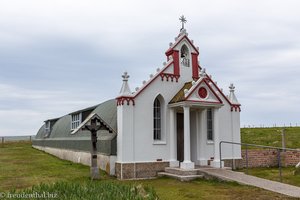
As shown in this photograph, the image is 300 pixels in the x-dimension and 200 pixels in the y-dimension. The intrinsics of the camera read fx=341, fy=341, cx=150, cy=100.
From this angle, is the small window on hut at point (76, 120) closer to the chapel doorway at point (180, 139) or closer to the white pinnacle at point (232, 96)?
the chapel doorway at point (180, 139)

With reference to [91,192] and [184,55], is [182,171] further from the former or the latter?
[91,192]

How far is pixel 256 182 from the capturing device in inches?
528

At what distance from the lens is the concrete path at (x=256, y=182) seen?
11.7m

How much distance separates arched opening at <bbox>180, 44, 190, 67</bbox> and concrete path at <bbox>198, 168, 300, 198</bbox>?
582 cm

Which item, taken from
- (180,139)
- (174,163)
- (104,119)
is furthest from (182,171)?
(104,119)

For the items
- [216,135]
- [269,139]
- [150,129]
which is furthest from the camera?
[269,139]

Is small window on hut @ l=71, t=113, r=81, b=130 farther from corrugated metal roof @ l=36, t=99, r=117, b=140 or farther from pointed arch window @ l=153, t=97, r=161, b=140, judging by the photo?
pointed arch window @ l=153, t=97, r=161, b=140

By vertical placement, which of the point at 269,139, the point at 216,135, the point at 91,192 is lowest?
the point at 91,192

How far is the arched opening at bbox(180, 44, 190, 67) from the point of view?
18344 mm

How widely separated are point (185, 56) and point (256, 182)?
794cm

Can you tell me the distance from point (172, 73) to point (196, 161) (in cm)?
481

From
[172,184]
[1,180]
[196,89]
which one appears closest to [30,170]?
[1,180]

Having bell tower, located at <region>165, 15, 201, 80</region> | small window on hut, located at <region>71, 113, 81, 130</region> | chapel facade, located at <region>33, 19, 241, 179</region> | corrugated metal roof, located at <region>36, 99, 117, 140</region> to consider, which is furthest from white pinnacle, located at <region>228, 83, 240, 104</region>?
small window on hut, located at <region>71, 113, 81, 130</region>

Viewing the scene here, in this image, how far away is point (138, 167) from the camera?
636 inches
